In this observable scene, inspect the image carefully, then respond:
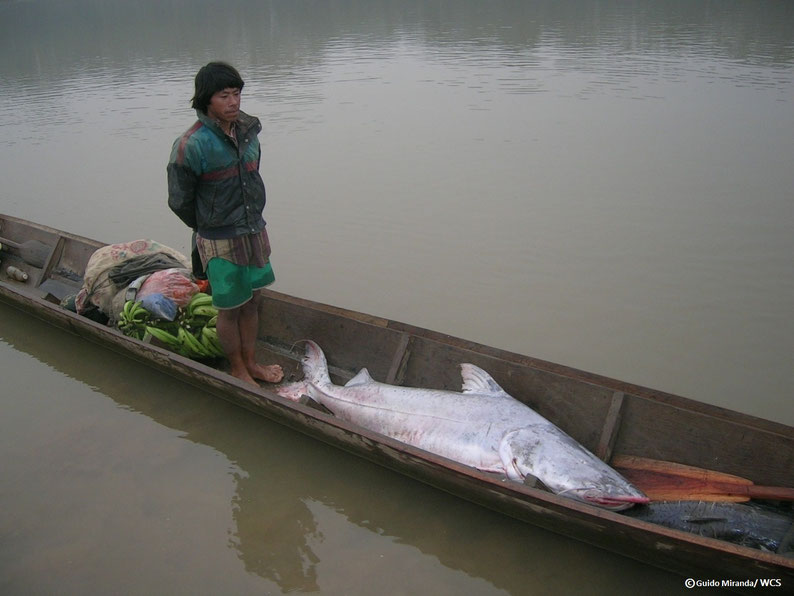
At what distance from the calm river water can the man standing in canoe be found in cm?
98

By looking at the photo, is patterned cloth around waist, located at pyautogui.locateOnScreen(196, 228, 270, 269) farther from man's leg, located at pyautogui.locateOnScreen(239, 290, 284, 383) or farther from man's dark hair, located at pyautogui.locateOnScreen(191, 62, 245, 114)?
man's dark hair, located at pyautogui.locateOnScreen(191, 62, 245, 114)

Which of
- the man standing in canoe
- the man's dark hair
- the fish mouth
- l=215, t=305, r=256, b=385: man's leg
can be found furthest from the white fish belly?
the man's dark hair

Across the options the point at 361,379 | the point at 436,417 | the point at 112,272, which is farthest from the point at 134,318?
the point at 436,417

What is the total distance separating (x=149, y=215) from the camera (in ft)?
26.9

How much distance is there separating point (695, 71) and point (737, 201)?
7491mm

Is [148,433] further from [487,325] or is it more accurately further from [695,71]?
[695,71]

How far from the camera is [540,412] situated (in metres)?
3.68

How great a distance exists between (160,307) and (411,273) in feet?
8.29

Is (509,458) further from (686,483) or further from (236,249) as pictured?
(236,249)

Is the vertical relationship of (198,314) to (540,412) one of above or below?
above

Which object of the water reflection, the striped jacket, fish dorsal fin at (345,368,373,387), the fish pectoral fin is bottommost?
the water reflection

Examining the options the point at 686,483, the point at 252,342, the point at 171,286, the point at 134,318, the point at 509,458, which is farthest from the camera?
the point at 171,286

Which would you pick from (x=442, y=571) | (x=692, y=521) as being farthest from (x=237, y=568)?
→ (x=692, y=521)

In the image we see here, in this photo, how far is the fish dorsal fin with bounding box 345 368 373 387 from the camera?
13.3 feet
